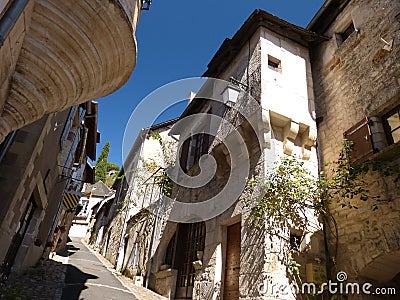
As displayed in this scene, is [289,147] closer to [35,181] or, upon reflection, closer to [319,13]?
[319,13]

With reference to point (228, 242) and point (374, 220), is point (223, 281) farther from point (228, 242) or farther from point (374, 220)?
point (374, 220)

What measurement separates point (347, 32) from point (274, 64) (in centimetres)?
192

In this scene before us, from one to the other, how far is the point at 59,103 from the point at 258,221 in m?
3.61

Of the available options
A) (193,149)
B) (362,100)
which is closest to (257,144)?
(362,100)

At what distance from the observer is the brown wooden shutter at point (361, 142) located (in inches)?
180

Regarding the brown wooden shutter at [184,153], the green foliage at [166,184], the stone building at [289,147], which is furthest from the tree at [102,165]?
the stone building at [289,147]

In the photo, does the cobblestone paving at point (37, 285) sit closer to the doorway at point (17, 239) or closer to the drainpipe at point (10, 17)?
the doorway at point (17, 239)

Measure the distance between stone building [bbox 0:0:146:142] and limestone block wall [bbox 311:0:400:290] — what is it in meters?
4.22

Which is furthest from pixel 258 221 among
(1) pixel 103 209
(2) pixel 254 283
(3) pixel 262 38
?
(1) pixel 103 209

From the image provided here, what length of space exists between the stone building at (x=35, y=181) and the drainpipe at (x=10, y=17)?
275 centimetres

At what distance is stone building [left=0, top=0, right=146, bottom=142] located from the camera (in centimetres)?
250

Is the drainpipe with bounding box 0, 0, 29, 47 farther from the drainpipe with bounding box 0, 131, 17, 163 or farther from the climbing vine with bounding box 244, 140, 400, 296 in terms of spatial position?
the climbing vine with bounding box 244, 140, 400, 296

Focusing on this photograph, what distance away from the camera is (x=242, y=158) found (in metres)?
6.21

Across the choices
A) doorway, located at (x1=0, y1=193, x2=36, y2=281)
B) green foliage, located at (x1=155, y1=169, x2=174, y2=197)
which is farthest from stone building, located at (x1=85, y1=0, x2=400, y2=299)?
doorway, located at (x1=0, y1=193, x2=36, y2=281)
